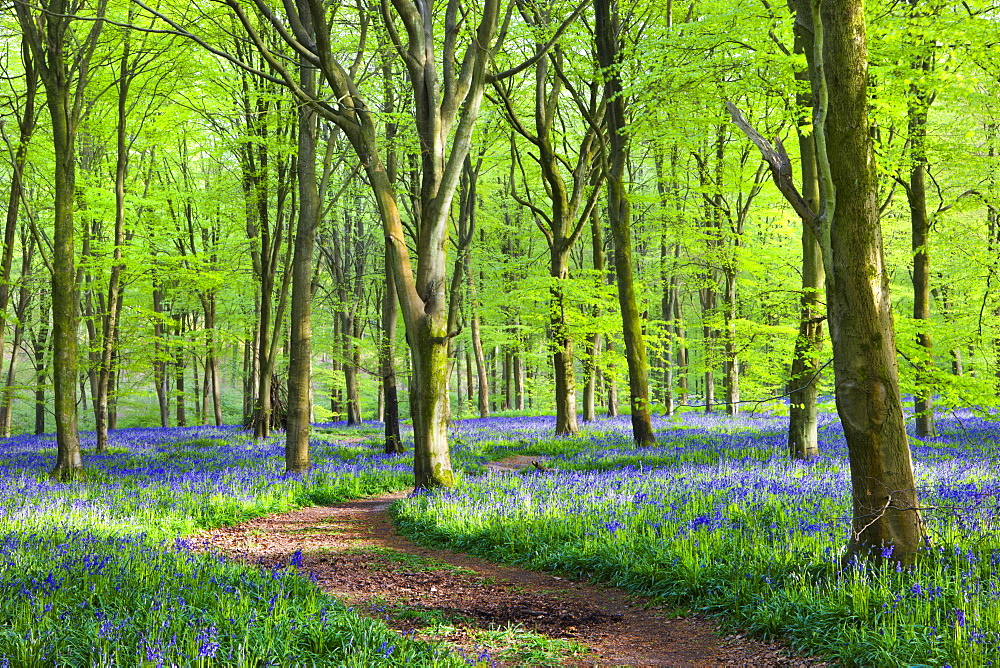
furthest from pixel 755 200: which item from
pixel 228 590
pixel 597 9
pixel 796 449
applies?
pixel 228 590

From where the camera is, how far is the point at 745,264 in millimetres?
19906

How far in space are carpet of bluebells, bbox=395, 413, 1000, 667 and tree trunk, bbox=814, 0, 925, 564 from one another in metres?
0.30

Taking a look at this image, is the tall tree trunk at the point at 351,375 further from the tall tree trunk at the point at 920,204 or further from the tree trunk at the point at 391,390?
the tall tree trunk at the point at 920,204

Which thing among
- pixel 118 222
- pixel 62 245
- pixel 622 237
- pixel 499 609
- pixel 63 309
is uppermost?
pixel 118 222

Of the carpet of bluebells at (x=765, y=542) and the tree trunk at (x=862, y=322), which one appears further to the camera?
the tree trunk at (x=862, y=322)

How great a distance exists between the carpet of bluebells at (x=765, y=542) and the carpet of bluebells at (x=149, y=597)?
2287 millimetres

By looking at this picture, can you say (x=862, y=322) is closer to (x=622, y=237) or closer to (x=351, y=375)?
(x=622, y=237)

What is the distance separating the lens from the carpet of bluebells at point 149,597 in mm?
3225

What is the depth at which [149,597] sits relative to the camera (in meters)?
3.99

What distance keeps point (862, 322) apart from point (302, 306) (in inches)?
406

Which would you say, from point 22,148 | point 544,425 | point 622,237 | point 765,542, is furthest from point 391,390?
point 765,542

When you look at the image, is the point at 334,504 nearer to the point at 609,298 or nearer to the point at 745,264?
the point at 609,298

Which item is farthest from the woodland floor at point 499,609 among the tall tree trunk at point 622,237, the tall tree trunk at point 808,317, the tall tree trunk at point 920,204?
the tall tree trunk at point 920,204

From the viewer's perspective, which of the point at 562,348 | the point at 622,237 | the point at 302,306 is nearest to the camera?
the point at 302,306
